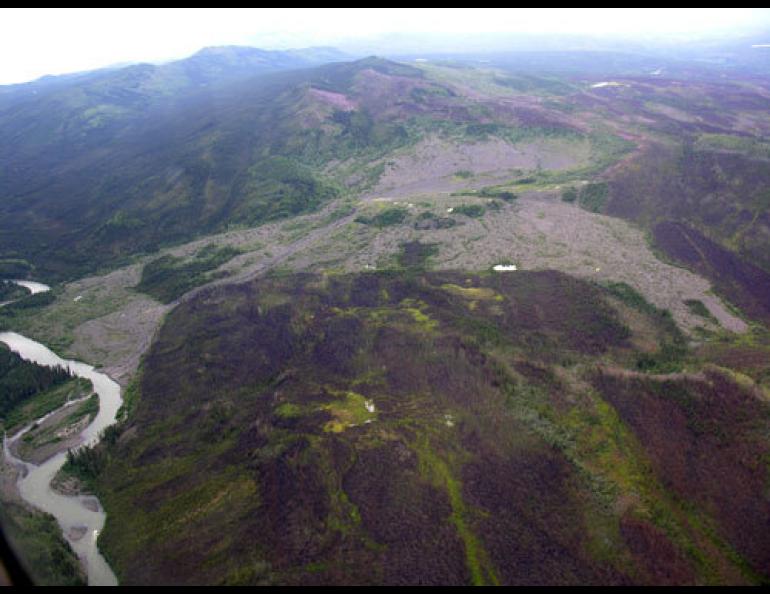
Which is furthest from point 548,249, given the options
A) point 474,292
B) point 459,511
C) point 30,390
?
point 30,390

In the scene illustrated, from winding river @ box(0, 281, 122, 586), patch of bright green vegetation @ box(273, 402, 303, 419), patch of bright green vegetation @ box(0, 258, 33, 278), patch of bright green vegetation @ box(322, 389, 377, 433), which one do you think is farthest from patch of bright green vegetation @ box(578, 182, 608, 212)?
patch of bright green vegetation @ box(0, 258, 33, 278)

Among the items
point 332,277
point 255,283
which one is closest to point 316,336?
point 332,277

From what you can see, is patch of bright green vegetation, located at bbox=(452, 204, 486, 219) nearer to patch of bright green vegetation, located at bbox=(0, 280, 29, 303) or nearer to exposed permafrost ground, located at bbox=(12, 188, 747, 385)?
exposed permafrost ground, located at bbox=(12, 188, 747, 385)

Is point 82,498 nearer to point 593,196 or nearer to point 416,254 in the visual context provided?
point 416,254

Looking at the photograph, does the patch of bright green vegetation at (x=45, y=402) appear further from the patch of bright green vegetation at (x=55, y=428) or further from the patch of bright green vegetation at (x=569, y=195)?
the patch of bright green vegetation at (x=569, y=195)

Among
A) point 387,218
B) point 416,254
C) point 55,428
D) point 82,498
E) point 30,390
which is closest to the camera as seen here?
point 82,498

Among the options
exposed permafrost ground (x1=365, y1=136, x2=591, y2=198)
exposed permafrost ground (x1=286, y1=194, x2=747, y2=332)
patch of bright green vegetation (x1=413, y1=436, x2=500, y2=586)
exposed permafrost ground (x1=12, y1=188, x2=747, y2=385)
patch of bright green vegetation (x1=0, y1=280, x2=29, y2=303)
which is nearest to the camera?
patch of bright green vegetation (x1=413, y1=436, x2=500, y2=586)
